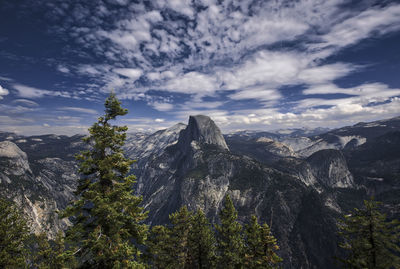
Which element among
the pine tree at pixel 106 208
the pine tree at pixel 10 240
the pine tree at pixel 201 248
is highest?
the pine tree at pixel 106 208

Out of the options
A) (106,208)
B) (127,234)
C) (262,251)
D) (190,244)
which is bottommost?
(190,244)

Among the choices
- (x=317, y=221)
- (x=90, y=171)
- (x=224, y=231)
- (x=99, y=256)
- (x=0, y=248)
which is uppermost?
(x=90, y=171)

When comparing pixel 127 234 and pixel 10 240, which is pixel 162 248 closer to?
pixel 127 234

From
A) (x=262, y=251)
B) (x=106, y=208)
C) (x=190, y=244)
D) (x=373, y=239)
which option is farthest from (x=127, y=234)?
(x=373, y=239)

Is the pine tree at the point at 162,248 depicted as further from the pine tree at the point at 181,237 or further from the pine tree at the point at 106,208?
the pine tree at the point at 106,208

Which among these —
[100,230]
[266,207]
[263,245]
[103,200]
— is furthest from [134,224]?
[266,207]

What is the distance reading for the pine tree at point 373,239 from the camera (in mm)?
17328

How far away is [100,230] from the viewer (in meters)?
12.7

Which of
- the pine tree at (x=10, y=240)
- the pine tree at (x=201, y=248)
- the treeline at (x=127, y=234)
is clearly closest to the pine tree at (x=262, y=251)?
the treeline at (x=127, y=234)

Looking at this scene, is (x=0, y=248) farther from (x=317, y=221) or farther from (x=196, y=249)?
(x=317, y=221)

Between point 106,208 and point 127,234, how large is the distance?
116 inches

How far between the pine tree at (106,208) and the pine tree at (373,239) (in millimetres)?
19610

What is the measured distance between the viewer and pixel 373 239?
1794 cm

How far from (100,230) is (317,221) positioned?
702ft
